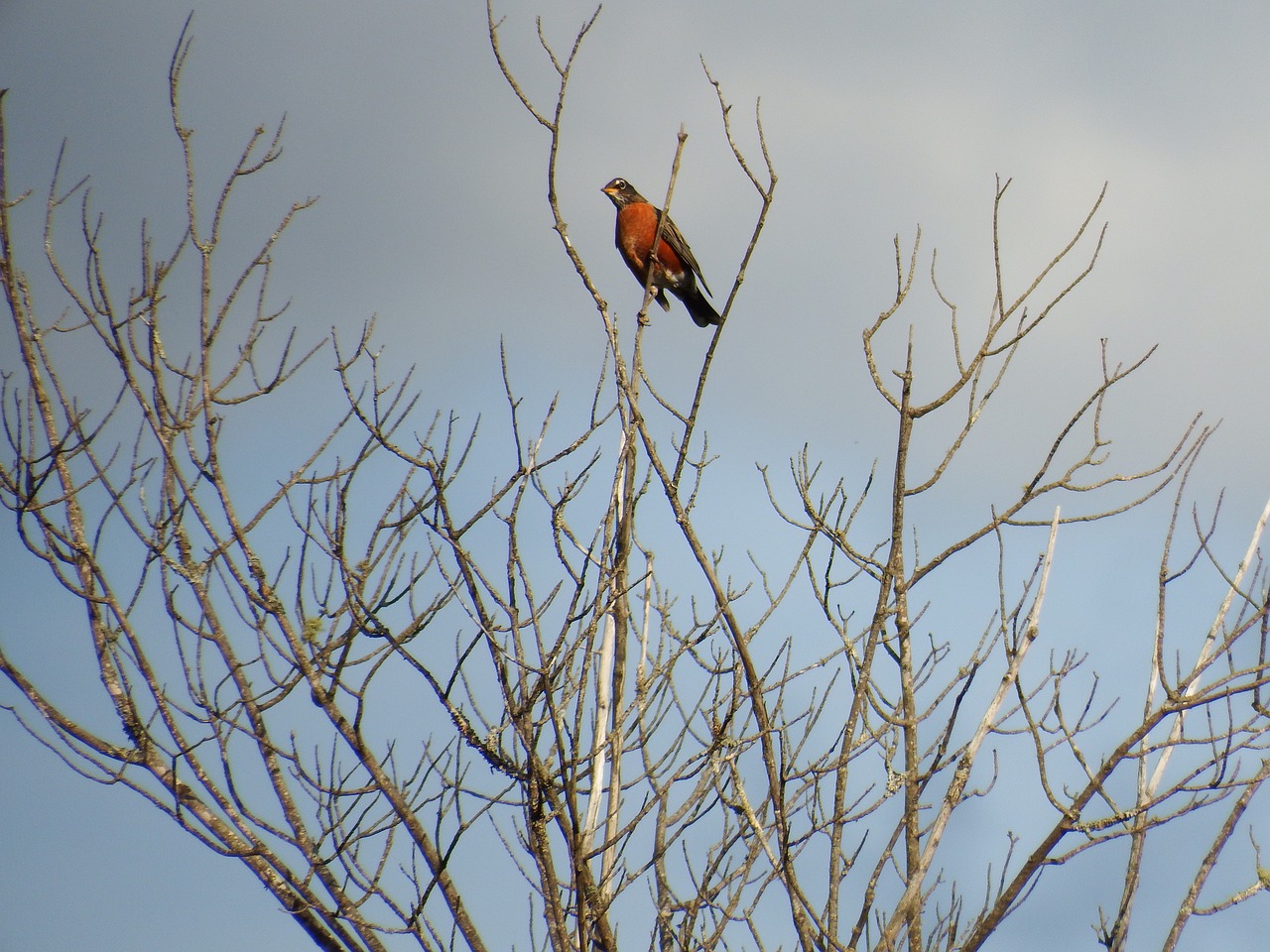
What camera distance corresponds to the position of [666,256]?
7883 mm

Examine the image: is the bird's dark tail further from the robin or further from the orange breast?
the orange breast

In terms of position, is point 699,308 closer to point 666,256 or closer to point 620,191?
point 666,256

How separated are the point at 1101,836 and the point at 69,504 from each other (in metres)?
3.28

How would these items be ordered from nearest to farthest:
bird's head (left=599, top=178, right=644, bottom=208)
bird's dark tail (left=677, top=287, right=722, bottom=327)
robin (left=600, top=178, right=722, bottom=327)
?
robin (left=600, top=178, right=722, bottom=327), bird's dark tail (left=677, top=287, right=722, bottom=327), bird's head (left=599, top=178, right=644, bottom=208)

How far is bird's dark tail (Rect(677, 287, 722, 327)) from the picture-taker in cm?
819

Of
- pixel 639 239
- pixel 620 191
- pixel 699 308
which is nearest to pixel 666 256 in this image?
pixel 639 239

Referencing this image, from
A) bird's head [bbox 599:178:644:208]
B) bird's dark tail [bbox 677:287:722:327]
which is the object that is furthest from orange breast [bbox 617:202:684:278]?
bird's head [bbox 599:178:644:208]

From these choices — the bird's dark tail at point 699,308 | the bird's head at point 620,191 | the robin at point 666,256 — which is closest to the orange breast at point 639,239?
the robin at point 666,256

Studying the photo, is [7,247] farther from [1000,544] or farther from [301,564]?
[1000,544]

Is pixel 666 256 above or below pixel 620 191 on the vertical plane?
below

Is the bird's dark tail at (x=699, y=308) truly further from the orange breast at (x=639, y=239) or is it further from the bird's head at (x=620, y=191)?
the bird's head at (x=620, y=191)

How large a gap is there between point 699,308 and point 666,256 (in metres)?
0.53

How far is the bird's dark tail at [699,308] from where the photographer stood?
8.19m

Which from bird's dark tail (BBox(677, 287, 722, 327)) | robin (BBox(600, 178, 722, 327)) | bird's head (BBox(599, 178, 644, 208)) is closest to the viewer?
robin (BBox(600, 178, 722, 327))
